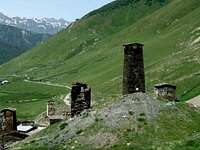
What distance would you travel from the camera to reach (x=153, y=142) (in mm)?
38906

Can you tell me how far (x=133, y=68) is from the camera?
5066cm

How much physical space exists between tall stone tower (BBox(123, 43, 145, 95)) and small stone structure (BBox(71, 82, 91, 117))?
4337 mm

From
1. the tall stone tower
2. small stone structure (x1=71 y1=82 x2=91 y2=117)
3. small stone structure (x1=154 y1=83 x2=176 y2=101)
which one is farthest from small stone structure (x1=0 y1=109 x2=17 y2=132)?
small stone structure (x1=154 y1=83 x2=176 y2=101)

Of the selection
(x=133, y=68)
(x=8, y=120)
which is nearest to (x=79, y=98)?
(x=133, y=68)

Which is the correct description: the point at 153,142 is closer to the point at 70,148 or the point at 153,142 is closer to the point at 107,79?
the point at 70,148

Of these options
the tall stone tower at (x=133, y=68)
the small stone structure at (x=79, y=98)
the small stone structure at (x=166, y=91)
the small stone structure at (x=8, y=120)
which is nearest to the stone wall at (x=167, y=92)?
the small stone structure at (x=166, y=91)

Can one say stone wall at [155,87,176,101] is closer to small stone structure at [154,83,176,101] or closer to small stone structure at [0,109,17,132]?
small stone structure at [154,83,176,101]

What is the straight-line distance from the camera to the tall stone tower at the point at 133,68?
50.0 metres

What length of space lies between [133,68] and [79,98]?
5.78 meters

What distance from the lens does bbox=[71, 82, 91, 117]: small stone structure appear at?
160ft

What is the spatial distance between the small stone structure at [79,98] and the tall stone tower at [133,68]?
171 inches

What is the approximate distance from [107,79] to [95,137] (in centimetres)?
13791

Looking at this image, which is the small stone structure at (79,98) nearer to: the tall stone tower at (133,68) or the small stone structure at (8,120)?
the tall stone tower at (133,68)

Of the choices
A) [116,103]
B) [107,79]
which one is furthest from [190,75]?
[116,103]
